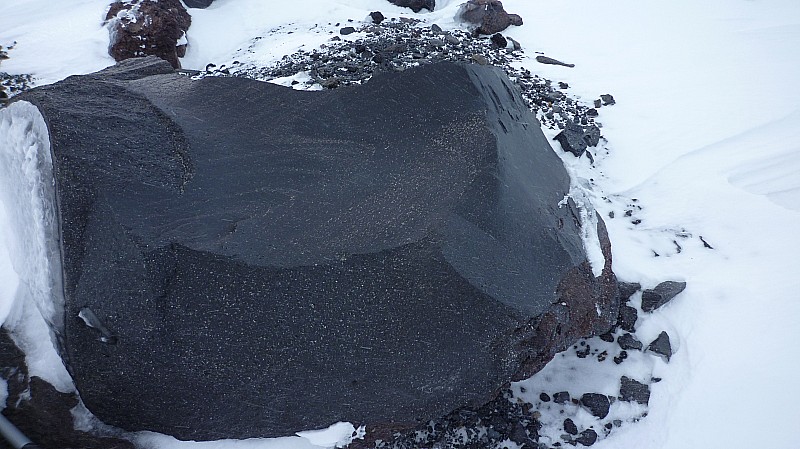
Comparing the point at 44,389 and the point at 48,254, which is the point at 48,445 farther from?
the point at 48,254

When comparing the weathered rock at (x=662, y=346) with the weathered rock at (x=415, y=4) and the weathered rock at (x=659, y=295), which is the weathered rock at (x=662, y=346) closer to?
the weathered rock at (x=659, y=295)

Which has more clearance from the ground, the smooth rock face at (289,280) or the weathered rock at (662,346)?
the smooth rock face at (289,280)

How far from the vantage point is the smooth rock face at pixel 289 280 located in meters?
2.21

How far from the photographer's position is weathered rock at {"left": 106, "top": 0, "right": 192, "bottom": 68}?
17.2 ft

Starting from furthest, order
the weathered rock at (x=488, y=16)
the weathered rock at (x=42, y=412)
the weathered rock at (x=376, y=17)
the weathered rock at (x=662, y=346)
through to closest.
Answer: the weathered rock at (x=376, y=17), the weathered rock at (x=488, y=16), the weathered rock at (x=662, y=346), the weathered rock at (x=42, y=412)

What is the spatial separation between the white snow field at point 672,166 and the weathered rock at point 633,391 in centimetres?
5

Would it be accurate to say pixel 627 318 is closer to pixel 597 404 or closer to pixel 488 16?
pixel 597 404

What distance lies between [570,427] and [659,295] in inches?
37.7

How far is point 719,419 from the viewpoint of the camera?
2.65 m

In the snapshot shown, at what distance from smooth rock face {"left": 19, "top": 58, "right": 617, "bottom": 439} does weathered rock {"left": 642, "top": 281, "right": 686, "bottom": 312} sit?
618mm

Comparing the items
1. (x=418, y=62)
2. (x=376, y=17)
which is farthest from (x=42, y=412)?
(x=376, y=17)

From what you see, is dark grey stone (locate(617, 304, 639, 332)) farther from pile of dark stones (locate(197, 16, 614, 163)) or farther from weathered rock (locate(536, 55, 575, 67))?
weathered rock (locate(536, 55, 575, 67))

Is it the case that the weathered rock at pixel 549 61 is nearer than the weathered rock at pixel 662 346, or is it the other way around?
the weathered rock at pixel 662 346

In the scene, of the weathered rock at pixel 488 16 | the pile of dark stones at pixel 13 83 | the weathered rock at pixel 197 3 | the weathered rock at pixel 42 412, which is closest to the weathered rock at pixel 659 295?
the weathered rock at pixel 42 412
